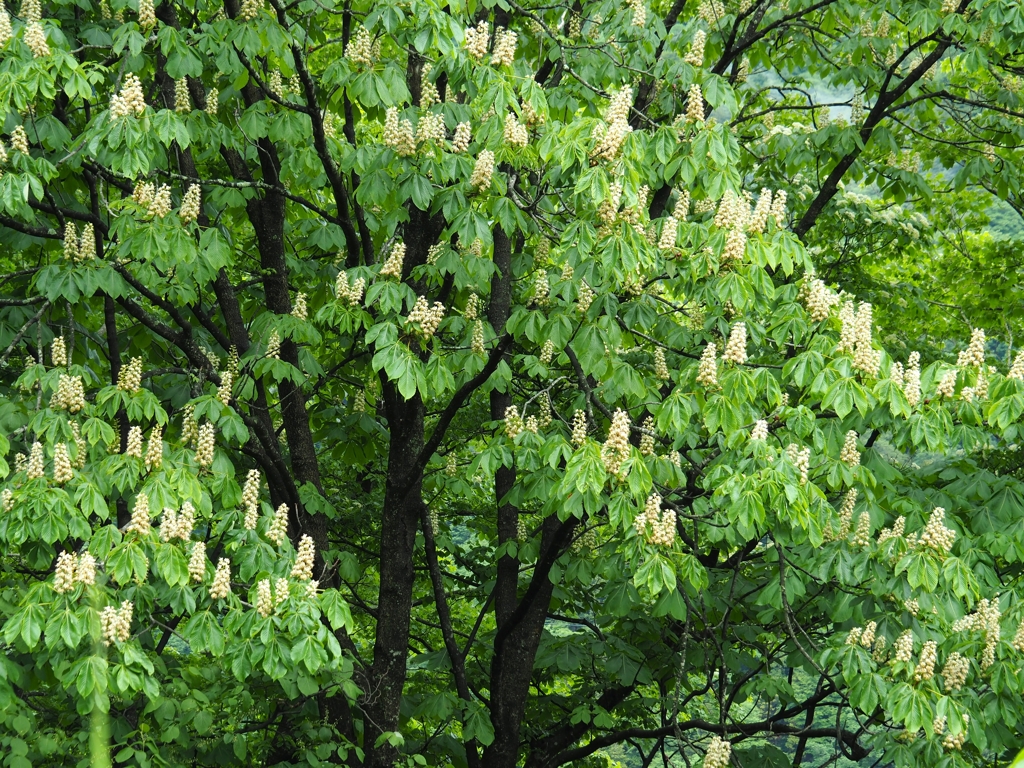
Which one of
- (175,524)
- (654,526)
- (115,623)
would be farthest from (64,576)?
(654,526)

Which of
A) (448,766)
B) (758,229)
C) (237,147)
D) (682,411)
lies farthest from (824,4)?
(448,766)

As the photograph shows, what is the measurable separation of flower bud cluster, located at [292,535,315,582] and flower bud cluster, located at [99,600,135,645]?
2.61 ft

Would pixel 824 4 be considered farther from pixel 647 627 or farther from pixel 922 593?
pixel 647 627

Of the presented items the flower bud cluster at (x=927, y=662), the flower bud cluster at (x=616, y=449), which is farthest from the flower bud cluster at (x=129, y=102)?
the flower bud cluster at (x=927, y=662)

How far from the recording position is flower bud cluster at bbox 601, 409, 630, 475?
5.51 meters

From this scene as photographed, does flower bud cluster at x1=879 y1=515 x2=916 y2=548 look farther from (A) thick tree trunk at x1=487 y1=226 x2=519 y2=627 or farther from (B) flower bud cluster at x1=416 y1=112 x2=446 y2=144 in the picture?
(B) flower bud cluster at x1=416 y1=112 x2=446 y2=144

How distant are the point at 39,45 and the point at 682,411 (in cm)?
392

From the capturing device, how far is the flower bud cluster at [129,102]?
559cm

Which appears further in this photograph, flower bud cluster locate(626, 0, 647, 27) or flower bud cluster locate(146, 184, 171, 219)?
flower bud cluster locate(626, 0, 647, 27)

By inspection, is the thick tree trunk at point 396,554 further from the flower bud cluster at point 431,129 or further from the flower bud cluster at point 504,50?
the flower bud cluster at point 504,50

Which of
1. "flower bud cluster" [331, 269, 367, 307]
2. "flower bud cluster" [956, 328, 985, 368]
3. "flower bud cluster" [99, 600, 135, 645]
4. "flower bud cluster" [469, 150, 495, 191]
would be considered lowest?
"flower bud cluster" [99, 600, 135, 645]

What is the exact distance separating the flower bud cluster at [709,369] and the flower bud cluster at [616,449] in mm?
464

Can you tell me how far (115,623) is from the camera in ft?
15.4

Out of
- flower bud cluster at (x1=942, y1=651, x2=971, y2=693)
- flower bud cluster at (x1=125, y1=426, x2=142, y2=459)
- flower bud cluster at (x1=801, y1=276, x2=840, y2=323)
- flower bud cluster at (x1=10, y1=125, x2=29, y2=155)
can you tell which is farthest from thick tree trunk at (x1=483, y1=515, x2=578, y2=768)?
flower bud cluster at (x1=10, y1=125, x2=29, y2=155)
